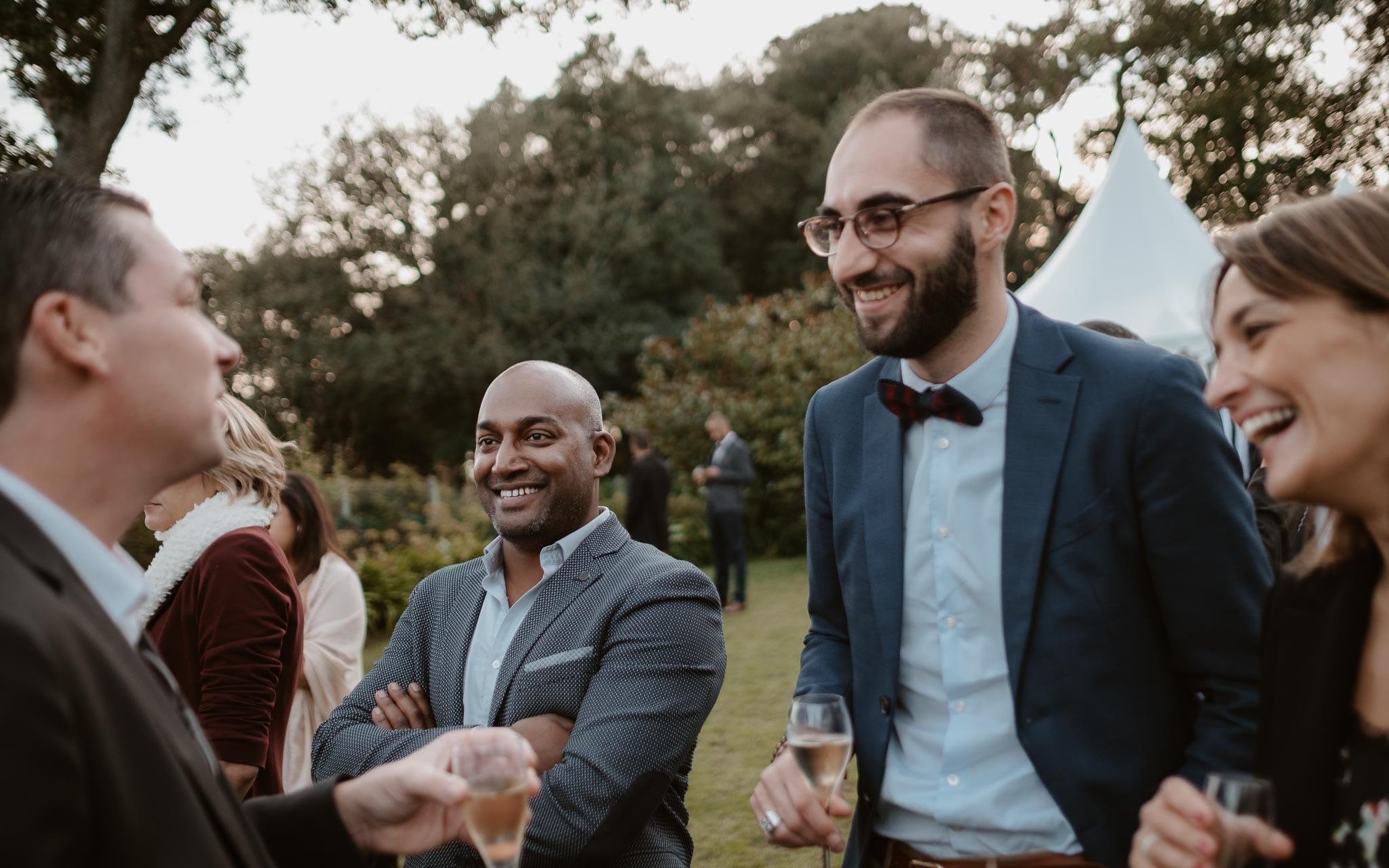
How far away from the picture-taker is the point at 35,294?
4.73 feet

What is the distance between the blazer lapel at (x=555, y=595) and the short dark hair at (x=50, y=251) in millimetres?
1647

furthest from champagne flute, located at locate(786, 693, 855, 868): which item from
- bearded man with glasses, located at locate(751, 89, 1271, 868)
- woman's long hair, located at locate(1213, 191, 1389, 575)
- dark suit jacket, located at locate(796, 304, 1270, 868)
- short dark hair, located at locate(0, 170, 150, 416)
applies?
short dark hair, located at locate(0, 170, 150, 416)

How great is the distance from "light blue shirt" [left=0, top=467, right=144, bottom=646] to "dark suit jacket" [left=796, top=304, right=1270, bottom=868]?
1469 mm

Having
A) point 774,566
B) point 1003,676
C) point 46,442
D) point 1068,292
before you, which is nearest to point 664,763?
point 1003,676

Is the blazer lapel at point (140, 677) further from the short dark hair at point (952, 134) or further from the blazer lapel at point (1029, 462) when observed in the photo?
the short dark hair at point (952, 134)

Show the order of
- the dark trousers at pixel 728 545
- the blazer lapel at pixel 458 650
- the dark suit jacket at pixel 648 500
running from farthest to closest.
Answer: the dark trousers at pixel 728 545, the dark suit jacket at pixel 648 500, the blazer lapel at pixel 458 650

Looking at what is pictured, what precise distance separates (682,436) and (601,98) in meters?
17.7

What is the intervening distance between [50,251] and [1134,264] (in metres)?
9.82

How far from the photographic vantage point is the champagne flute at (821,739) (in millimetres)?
2039

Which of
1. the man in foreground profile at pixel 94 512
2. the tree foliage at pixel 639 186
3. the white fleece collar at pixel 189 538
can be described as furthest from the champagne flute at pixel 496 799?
the tree foliage at pixel 639 186

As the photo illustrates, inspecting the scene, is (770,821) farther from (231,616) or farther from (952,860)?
(231,616)

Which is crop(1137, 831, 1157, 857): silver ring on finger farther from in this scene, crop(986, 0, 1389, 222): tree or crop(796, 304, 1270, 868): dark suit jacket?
crop(986, 0, 1389, 222): tree

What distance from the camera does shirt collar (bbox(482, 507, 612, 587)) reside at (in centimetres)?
313

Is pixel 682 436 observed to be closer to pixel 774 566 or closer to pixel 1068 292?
pixel 774 566
